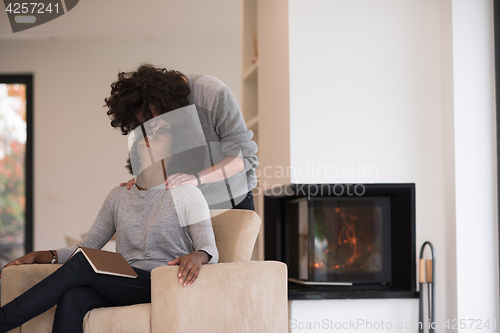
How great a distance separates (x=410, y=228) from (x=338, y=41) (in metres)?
1.08

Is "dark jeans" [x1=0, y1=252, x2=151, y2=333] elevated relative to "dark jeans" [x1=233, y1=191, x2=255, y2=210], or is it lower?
lower

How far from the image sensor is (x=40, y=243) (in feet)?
16.6

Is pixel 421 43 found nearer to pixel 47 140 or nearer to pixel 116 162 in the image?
pixel 116 162

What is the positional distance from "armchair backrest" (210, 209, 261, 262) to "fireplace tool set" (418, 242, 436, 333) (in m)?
1.19

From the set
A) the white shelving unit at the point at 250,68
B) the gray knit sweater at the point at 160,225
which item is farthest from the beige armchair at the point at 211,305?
the white shelving unit at the point at 250,68

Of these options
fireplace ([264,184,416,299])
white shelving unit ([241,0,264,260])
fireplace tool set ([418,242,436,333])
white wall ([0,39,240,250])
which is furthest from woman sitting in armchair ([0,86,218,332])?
white wall ([0,39,240,250])

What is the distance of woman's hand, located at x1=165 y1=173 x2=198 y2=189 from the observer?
66.9 inches

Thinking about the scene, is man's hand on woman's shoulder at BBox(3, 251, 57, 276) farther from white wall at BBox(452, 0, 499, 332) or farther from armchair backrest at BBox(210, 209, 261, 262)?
white wall at BBox(452, 0, 499, 332)

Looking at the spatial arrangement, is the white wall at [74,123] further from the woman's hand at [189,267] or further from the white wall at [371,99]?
the woman's hand at [189,267]

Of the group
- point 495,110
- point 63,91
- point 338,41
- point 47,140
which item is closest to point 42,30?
point 63,91

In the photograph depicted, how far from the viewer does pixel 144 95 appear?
1.78m

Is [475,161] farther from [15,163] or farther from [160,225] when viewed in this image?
[15,163]

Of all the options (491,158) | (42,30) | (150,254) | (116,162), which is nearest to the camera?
(150,254)

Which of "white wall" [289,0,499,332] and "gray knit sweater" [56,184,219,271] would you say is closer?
"gray knit sweater" [56,184,219,271]
